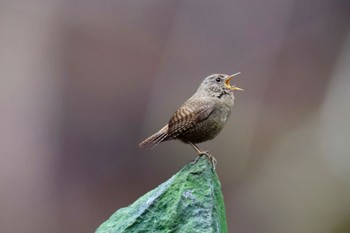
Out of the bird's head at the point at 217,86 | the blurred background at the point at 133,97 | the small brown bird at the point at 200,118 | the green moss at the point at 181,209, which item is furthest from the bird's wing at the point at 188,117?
the blurred background at the point at 133,97

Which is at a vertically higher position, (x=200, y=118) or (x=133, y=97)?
(x=200, y=118)

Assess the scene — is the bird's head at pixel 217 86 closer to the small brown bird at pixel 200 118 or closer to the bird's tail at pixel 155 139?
the small brown bird at pixel 200 118

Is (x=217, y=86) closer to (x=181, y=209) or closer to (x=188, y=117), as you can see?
(x=188, y=117)

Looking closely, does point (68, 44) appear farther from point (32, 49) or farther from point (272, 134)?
point (272, 134)

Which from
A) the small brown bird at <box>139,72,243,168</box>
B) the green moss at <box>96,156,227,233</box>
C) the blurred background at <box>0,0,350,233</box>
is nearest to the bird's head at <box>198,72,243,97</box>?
the small brown bird at <box>139,72,243,168</box>

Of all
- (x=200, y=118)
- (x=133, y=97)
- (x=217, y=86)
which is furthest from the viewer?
(x=133, y=97)

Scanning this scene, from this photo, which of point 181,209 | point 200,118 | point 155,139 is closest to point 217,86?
point 200,118

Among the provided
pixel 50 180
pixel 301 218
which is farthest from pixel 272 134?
pixel 50 180
